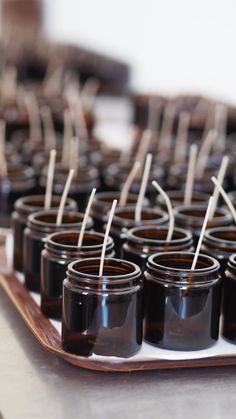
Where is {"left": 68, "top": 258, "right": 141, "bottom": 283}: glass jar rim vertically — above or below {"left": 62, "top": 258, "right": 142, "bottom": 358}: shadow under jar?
above

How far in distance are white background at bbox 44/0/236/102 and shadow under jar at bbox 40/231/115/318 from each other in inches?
130

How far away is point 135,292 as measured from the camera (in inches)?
56.7

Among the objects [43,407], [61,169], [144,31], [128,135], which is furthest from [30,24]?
[43,407]

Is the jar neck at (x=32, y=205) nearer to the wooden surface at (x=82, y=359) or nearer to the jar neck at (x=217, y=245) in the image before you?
the wooden surface at (x=82, y=359)

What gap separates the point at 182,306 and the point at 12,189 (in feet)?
3.44

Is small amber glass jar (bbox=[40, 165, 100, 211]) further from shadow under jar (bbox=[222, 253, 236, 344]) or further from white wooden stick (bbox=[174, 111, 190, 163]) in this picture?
shadow under jar (bbox=[222, 253, 236, 344])

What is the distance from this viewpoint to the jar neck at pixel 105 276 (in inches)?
55.5

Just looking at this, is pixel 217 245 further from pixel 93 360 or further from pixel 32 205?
pixel 32 205

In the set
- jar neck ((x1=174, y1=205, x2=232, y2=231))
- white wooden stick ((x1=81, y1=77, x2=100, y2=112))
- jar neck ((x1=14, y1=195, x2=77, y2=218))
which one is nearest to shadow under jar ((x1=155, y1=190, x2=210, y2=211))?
jar neck ((x1=174, y1=205, x2=232, y2=231))

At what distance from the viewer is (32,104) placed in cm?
369

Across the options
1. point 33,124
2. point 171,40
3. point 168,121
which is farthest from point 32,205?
point 171,40

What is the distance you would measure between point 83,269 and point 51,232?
30cm

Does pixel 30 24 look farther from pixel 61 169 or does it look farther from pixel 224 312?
pixel 224 312

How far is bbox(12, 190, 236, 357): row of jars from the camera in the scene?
143 cm
